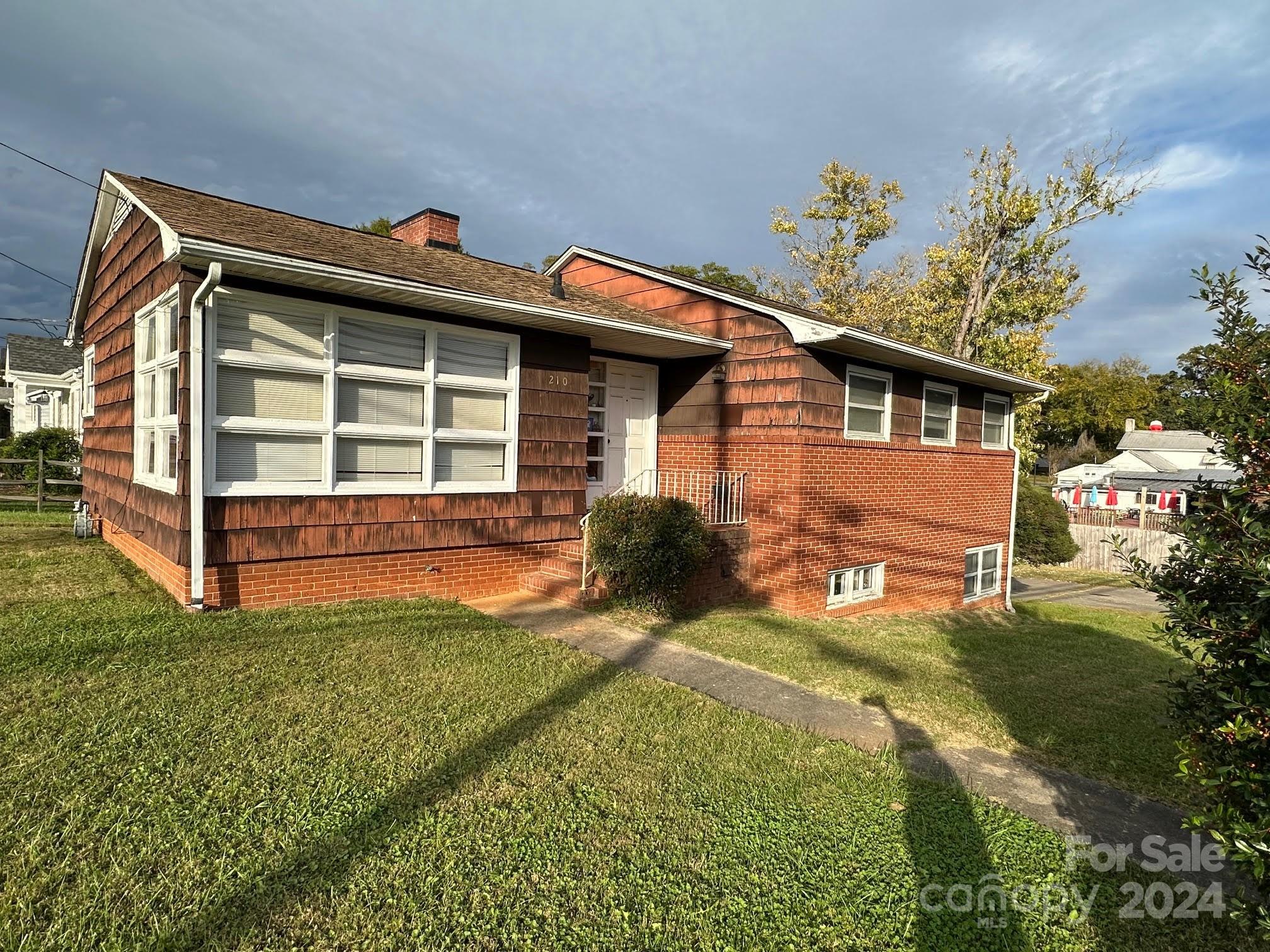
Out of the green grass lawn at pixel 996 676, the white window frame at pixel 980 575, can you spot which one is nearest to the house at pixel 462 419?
the white window frame at pixel 980 575

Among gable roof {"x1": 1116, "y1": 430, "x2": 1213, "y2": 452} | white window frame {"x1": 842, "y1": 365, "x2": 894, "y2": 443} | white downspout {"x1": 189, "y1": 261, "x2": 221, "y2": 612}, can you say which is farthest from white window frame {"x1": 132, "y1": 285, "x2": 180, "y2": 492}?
gable roof {"x1": 1116, "y1": 430, "x2": 1213, "y2": 452}

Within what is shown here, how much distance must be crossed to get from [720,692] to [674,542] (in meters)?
2.63

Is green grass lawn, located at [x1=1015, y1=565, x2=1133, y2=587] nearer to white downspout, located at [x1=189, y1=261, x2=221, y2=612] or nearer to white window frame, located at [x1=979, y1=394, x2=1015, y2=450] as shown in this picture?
white window frame, located at [x1=979, y1=394, x2=1015, y2=450]

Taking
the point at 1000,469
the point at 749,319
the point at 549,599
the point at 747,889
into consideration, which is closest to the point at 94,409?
the point at 549,599

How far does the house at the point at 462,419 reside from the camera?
6.50 meters

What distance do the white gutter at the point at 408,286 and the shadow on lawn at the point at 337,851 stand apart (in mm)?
4373

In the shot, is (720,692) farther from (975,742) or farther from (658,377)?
(658,377)

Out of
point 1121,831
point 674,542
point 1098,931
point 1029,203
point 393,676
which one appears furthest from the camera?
point 1029,203

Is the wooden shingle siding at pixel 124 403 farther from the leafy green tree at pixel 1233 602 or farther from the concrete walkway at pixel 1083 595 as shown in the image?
the concrete walkway at pixel 1083 595

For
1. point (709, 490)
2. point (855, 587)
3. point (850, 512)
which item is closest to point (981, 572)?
point (855, 587)

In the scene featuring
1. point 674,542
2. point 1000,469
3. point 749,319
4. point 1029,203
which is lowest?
point 674,542

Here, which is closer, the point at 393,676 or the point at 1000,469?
the point at 393,676

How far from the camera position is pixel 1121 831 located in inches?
138

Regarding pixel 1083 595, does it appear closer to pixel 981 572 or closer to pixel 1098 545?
pixel 981 572
